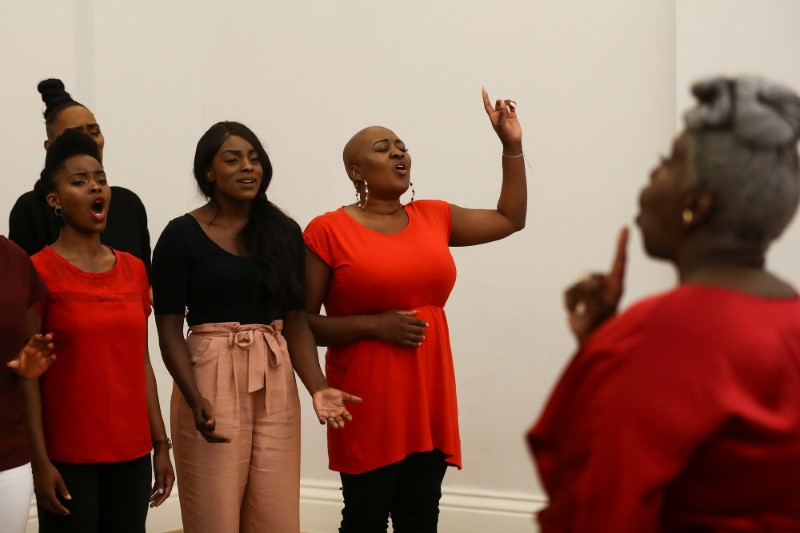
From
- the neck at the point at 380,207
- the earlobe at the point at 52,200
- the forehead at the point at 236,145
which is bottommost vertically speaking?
the neck at the point at 380,207

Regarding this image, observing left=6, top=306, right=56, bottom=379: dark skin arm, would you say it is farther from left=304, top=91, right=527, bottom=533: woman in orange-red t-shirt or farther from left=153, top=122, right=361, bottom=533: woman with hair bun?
left=304, top=91, right=527, bottom=533: woman in orange-red t-shirt

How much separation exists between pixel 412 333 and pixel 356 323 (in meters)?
0.18

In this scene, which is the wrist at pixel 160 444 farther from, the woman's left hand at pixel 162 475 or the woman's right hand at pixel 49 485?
the woman's right hand at pixel 49 485

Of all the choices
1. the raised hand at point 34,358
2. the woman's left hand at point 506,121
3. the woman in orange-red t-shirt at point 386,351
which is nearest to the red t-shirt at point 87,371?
the raised hand at point 34,358

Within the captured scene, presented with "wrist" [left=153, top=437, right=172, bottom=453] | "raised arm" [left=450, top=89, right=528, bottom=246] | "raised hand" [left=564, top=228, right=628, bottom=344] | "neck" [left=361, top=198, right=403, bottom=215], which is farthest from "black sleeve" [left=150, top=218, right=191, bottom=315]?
"raised hand" [left=564, top=228, right=628, bottom=344]

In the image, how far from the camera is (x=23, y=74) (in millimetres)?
4871

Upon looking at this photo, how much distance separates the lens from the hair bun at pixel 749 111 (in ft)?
5.54

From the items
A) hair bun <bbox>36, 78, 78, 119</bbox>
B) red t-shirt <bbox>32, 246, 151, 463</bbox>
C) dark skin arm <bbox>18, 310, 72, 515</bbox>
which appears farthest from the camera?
hair bun <bbox>36, 78, 78, 119</bbox>

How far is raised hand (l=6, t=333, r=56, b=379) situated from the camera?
2887 millimetres

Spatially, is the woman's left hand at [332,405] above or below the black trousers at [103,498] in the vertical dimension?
above

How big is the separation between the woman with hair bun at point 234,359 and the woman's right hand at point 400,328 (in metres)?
0.23

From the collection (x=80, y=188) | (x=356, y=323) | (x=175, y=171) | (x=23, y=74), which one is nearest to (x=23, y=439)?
(x=80, y=188)

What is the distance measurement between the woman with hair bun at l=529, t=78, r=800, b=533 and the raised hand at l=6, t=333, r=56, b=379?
161 centimetres

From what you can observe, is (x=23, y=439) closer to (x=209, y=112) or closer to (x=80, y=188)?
(x=80, y=188)
